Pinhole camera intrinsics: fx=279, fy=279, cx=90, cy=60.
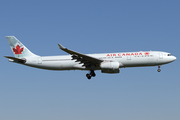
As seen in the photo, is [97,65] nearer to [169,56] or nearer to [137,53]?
[137,53]

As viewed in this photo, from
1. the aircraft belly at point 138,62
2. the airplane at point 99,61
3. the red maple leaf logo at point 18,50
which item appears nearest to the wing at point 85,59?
the airplane at point 99,61

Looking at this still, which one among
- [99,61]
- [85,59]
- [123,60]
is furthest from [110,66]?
[85,59]

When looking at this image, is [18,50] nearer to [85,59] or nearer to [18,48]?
[18,48]

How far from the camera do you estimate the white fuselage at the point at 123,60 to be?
4041 centimetres

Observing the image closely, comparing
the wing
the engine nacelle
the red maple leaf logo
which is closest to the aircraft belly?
the engine nacelle

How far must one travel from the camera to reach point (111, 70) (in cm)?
4053

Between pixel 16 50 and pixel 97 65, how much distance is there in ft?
47.4

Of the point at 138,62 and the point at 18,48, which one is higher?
the point at 18,48

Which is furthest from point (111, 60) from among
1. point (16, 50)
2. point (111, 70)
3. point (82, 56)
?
point (16, 50)

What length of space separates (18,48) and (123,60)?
59.0ft

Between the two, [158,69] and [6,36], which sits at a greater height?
[6,36]

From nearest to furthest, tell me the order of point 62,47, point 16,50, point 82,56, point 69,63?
point 62,47, point 82,56, point 69,63, point 16,50

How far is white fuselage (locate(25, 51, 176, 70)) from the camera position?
133 feet

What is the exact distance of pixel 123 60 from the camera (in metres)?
40.5
